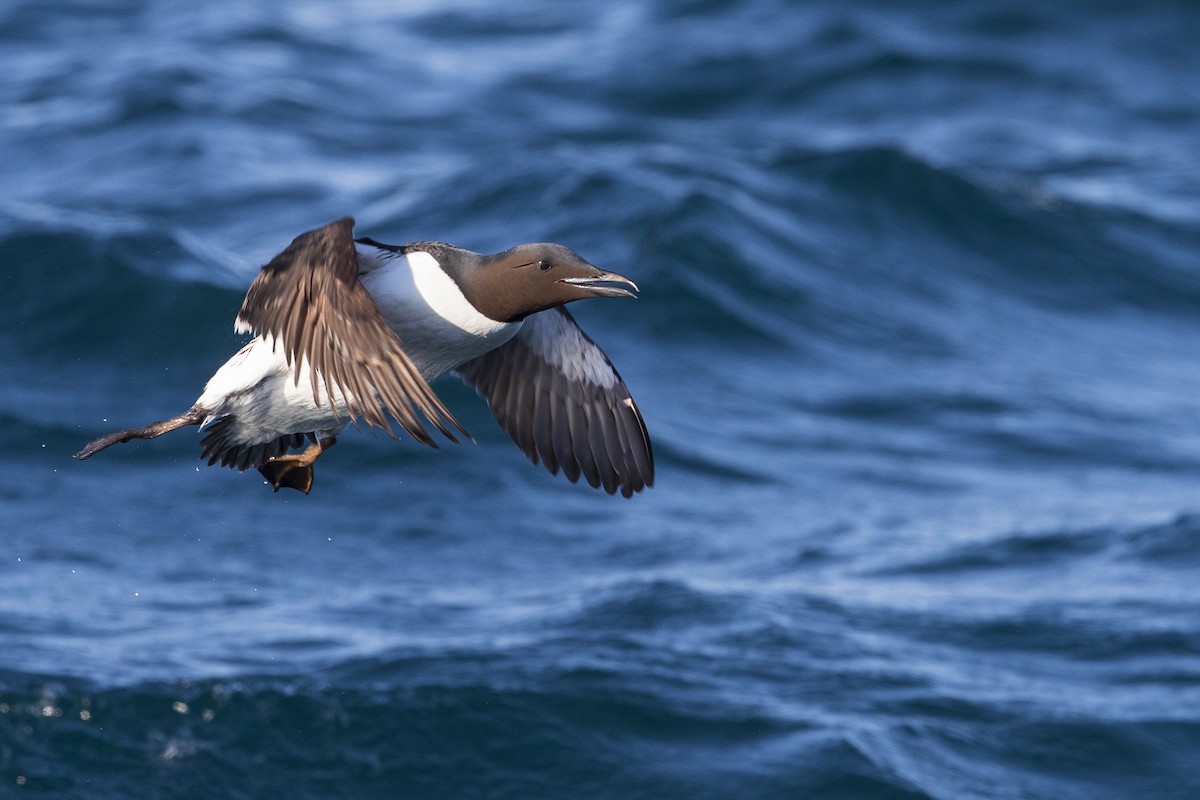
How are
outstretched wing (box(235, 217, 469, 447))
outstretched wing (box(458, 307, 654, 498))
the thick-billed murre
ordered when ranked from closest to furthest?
outstretched wing (box(235, 217, 469, 447)), the thick-billed murre, outstretched wing (box(458, 307, 654, 498))

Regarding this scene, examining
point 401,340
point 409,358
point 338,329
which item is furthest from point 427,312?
point 338,329

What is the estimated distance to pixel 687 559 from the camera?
11523mm

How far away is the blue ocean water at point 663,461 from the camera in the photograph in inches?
382

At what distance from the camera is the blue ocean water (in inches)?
382

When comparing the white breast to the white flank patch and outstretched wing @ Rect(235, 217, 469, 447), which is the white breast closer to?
outstretched wing @ Rect(235, 217, 469, 447)

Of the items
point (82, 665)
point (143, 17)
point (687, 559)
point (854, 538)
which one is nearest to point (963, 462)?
point (854, 538)

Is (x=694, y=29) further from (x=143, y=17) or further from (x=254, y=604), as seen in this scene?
(x=254, y=604)

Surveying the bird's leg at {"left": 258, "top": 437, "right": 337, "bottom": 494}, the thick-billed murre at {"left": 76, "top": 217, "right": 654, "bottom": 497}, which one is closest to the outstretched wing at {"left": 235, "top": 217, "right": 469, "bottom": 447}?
the thick-billed murre at {"left": 76, "top": 217, "right": 654, "bottom": 497}

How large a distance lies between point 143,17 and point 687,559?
13.8 metres

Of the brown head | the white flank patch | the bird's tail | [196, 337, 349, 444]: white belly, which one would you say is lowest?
the bird's tail

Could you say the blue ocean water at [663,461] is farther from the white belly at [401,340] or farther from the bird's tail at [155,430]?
the white belly at [401,340]

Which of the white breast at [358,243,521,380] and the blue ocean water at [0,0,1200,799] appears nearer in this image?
the white breast at [358,243,521,380]

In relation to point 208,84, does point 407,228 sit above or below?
below

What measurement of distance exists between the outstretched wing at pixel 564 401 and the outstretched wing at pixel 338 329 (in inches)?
45.3
